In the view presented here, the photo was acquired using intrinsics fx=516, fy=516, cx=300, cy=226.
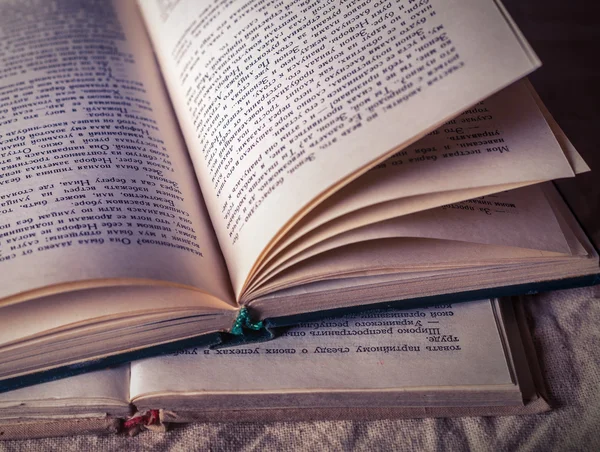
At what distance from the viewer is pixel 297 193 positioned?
1.40 feet

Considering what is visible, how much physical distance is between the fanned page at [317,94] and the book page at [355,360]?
8 cm

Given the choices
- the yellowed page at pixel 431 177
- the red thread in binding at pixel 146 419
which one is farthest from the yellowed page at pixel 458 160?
the red thread in binding at pixel 146 419

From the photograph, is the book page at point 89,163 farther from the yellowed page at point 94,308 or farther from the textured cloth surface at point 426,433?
the textured cloth surface at point 426,433

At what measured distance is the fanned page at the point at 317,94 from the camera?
41cm

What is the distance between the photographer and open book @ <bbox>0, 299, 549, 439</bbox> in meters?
0.47

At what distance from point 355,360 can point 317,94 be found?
0.25 metres

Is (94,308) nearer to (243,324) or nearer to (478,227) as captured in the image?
(243,324)

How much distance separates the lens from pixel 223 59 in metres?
0.55

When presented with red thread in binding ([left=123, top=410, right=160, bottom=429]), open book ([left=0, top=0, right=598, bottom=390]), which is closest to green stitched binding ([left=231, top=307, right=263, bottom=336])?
open book ([left=0, top=0, right=598, bottom=390])

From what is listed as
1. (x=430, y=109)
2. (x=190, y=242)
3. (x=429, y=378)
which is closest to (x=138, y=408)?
(x=190, y=242)

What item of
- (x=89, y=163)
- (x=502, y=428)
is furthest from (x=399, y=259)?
(x=89, y=163)

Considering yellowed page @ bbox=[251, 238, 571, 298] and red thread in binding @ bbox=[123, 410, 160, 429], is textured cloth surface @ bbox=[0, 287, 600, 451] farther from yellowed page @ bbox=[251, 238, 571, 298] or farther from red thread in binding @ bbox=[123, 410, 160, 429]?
yellowed page @ bbox=[251, 238, 571, 298]

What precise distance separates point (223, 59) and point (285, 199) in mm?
205

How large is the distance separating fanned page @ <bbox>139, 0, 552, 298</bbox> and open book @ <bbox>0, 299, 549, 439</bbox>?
9 centimetres
